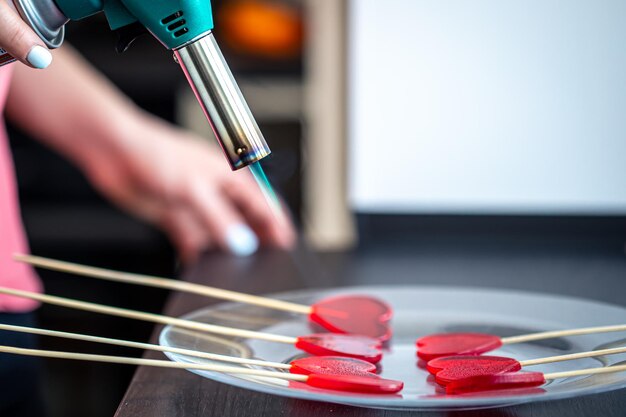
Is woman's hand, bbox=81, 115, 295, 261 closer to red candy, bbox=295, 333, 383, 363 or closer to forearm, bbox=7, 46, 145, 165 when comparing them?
forearm, bbox=7, 46, 145, 165

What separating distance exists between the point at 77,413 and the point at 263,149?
1609 millimetres

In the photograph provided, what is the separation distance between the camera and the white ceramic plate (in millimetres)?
303

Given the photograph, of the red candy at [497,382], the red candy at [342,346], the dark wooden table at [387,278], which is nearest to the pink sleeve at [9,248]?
the dark wooden table at [387,278]

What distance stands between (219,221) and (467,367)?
588 mm

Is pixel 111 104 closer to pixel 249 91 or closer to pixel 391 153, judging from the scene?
pixel 391 153

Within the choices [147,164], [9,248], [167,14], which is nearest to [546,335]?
[167,14]

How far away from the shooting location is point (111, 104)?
0.93 metres

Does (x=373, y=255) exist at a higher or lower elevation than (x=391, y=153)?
lower

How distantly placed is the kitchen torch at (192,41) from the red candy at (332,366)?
10cm

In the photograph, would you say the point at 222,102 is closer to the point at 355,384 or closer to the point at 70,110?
the point at 355,384

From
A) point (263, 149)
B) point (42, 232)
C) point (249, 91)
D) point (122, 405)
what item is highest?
Answer: point (249, 91)

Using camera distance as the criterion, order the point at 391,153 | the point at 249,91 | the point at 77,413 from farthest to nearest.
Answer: the point at 249,91, the point at 77,413, the point at 391,153

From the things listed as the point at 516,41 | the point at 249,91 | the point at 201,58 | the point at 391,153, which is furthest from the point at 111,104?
the point at 249,91

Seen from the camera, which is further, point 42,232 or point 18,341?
point 42,232
